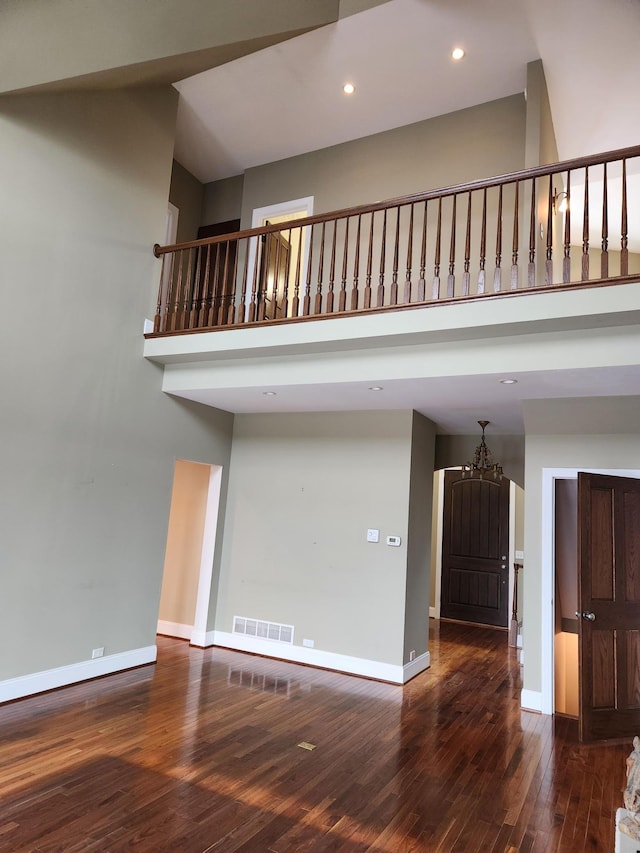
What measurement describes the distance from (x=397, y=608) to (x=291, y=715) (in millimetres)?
1474

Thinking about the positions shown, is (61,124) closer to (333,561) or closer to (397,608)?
(333,561)

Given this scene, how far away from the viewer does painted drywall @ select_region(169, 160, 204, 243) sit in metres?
6.74

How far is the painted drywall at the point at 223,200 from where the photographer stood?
6.92 meters

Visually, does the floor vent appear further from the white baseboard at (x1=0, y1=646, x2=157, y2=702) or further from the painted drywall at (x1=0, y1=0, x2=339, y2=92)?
the painted drywall at (x1=0, y1=0, x2=339, y2=92)

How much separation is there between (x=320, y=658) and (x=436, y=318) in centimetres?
361

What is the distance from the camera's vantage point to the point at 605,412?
4488mm

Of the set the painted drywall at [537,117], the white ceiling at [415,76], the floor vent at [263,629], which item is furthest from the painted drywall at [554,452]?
the white ceiling at [415,76]

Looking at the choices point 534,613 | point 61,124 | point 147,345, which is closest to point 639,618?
point 534,613

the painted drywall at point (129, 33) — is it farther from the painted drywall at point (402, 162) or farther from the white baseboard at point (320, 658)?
the white baseboard at point (320, 658)

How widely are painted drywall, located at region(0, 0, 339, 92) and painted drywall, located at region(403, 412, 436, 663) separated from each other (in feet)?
11.8

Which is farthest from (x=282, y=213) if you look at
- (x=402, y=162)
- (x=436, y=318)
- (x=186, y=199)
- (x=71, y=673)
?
(x=71, y=673)

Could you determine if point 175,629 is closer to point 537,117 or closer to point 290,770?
point 290,770

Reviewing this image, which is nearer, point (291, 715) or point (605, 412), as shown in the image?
point (291, 715)

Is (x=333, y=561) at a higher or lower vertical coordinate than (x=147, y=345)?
lower
